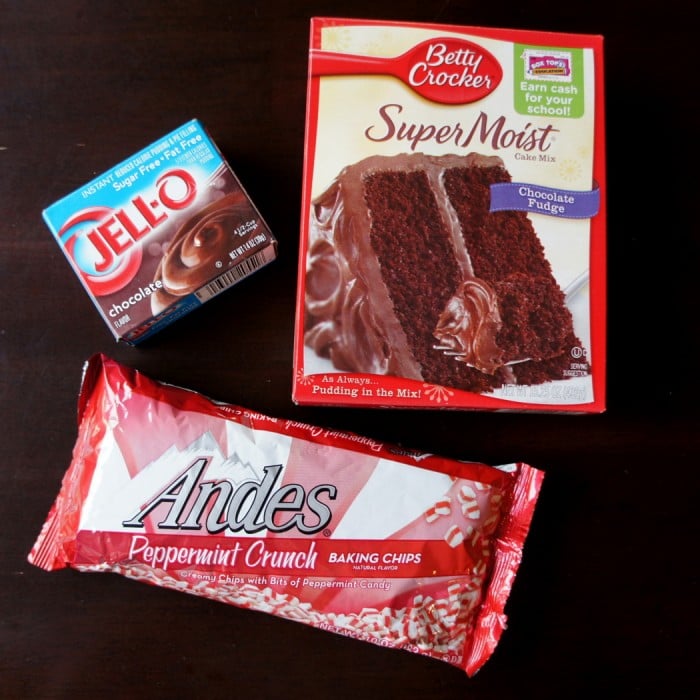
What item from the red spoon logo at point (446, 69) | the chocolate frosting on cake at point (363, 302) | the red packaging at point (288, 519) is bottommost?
the red packaging at point (288, 519)

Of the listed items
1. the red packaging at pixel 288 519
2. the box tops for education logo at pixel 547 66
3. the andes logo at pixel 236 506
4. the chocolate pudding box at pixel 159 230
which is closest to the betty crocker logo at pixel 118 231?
the chocolate pudding box at pixel 159 230

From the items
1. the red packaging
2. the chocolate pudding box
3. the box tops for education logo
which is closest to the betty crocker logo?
the chocolate pudding box

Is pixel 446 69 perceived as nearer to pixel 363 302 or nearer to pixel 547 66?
pixel 547 66

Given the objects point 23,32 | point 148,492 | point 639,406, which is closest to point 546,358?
point 639,406

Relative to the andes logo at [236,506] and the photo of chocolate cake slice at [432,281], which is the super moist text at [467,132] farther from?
the andes logo at [236,506]

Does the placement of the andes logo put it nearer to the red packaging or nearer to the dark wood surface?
the red packaging

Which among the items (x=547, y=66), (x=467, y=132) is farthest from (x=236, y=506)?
(x=547, y=66)
